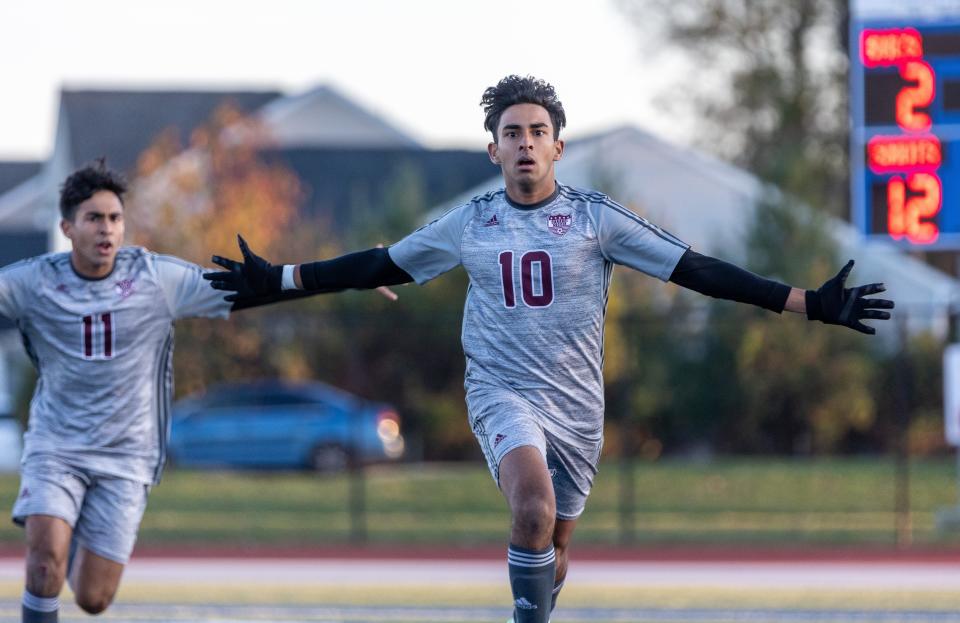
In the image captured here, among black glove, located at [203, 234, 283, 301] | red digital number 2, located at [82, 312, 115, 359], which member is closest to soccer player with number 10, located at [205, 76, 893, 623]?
black glove, located at [203, 234, 283, 301]

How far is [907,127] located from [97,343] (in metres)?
8.72

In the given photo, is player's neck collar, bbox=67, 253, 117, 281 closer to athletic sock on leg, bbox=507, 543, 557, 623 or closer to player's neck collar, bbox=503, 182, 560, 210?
player's neck collar, bbox=503, 182, 560, 210

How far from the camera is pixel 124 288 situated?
7059 millimetres

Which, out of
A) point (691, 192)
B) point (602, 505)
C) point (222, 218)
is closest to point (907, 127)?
point (602, 505)

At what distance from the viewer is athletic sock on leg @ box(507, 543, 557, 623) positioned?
576cm

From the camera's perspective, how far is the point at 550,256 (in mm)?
6066

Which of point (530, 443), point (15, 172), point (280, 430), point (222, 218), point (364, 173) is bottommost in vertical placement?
point (280, 430)

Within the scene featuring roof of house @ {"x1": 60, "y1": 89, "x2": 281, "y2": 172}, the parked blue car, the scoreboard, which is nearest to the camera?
the scoreboard

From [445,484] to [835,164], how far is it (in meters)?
21.9

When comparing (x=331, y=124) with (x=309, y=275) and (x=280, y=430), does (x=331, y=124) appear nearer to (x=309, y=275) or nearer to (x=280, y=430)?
(x=280, y=430)

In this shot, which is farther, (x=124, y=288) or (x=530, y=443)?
(x=124, y=288)

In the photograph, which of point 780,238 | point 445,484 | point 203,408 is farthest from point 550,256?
point 780,238

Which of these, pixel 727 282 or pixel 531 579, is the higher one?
pixel 727 282

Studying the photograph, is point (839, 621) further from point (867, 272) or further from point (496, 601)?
point (867, 272)
